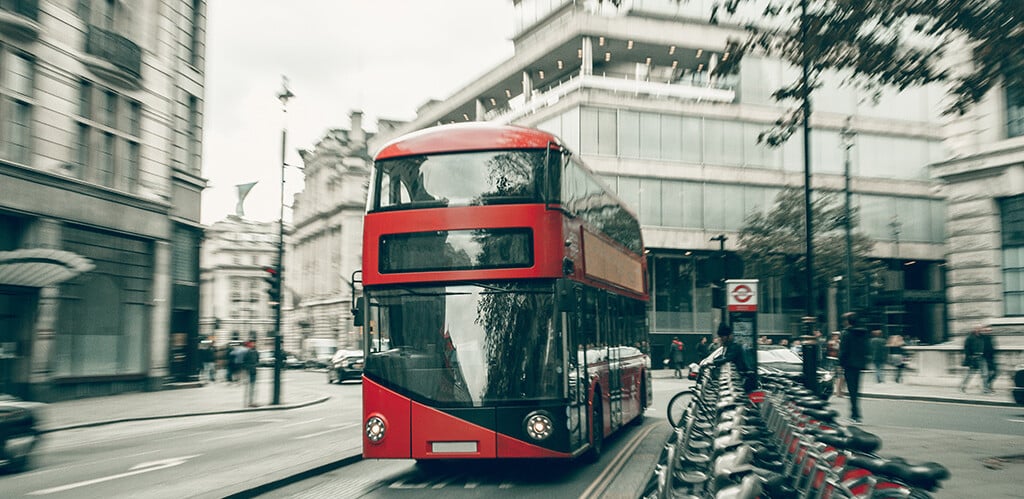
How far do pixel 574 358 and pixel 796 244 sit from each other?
3282 cm

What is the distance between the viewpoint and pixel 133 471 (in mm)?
12312

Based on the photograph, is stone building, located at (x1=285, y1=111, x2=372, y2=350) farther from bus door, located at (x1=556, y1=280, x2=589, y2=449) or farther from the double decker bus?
the double decker bus

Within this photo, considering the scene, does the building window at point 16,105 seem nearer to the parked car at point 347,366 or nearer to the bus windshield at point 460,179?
the bus windshield at point 460,179

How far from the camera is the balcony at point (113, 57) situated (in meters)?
26.4

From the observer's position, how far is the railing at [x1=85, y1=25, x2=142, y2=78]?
26.5 m

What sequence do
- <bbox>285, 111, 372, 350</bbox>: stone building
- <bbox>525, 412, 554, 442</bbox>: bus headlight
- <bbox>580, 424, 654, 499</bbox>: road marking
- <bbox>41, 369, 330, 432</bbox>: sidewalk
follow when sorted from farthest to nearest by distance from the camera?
<bbox>285, 111, 372, 350</bbox>: stone building, <bbox>41, 369, 330, 432</bbox>: sidewalk, <bbox>525, 412, 554, 442</bbox>: bus headlight, <bbox>580, 424, 654, 499</bbox>: road marking

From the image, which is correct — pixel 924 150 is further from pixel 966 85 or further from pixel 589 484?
pixel 589 484

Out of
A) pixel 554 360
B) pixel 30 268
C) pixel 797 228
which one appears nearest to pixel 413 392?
pixel 554 360

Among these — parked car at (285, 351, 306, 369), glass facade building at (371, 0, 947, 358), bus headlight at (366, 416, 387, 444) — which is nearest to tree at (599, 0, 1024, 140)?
bus headlight at (366, 416, 387, 444)

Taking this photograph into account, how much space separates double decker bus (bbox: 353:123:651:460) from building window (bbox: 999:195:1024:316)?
1964 cm

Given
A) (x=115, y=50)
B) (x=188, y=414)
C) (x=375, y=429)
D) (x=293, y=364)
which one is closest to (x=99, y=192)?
(x=115, y=50)

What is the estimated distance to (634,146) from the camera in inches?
1836

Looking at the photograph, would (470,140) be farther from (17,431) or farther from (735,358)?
(17,431)

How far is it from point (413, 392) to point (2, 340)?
17227mm
